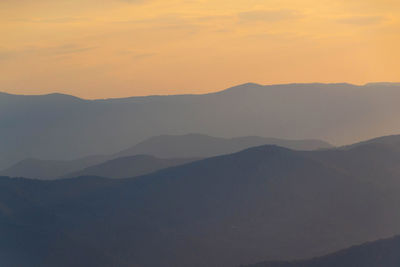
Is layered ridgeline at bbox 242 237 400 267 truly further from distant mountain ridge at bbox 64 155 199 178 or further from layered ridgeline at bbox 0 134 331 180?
layered ridgeline at bbox 0 134 331 180

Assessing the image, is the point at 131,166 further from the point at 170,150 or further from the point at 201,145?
the point at 201,145

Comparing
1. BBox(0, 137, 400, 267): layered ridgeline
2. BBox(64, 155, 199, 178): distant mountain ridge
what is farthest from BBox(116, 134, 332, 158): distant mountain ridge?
BBox(0, 137, 400, 267): layered ridgeline

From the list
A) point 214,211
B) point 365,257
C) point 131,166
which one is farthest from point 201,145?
point 365,257

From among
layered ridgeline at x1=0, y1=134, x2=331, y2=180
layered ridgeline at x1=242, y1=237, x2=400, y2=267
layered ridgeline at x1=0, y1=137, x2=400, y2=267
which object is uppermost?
layered ridgeline at x1=0, y1=134, x2=331, y2=180

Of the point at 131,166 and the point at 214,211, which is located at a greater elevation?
the point at 131,166

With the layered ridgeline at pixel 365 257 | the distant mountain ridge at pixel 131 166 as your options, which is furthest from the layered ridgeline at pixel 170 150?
the layered ridgeline at pixel 365 257

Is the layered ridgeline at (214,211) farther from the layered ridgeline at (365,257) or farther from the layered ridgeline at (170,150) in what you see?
the layered ridgeline at (170,150)
